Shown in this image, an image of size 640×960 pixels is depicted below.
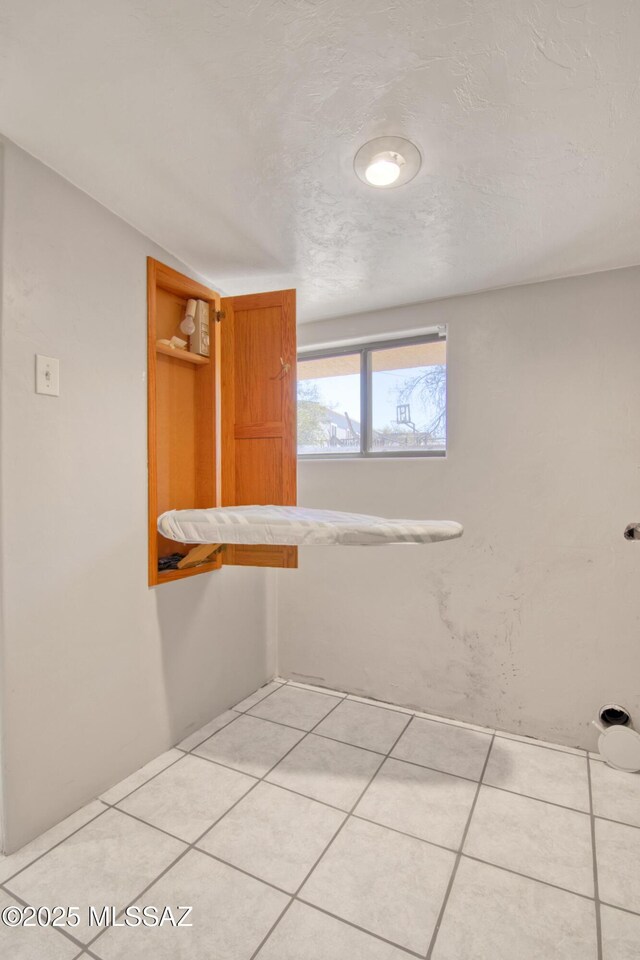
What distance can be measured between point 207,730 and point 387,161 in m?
2.54

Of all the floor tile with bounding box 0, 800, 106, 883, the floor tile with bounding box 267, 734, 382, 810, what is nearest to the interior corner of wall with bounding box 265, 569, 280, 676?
the floor tile with bounding box 267, 734, 382, 810

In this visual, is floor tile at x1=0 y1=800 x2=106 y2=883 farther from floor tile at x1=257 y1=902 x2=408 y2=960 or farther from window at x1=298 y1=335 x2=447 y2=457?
window at x1=298 y1=335 x2=447 y2=457

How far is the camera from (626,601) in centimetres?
219

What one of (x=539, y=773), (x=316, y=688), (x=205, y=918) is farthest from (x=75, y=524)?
(x=539, y=773)

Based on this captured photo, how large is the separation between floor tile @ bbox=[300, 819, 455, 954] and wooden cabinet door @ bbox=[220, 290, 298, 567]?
1120 mm

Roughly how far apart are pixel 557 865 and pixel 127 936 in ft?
4.30

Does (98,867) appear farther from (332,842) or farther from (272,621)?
(272,621)

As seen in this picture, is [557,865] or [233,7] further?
[557,865]

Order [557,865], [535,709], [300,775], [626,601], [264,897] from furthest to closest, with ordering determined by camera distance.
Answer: [535,709], [626,601], [300,775], [557,865], [264,897]

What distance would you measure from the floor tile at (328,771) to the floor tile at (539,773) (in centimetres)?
53

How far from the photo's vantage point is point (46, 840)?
1.57m

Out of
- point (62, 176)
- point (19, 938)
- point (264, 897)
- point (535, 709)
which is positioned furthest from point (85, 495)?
point (535, 709)

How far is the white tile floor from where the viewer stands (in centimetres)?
125

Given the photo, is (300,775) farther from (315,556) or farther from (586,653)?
(586,653)
